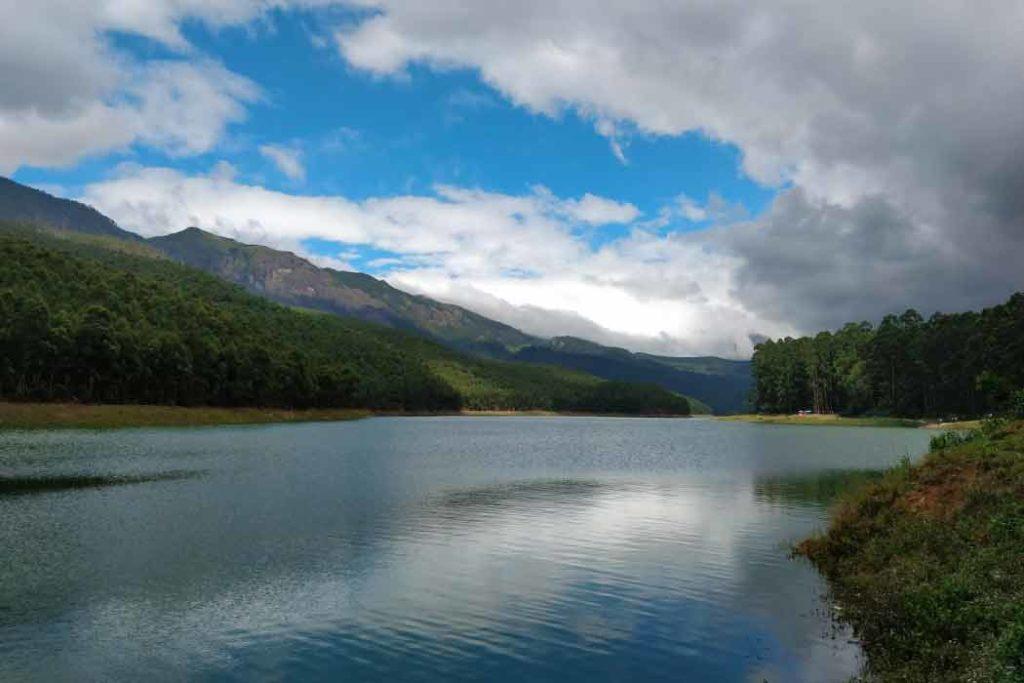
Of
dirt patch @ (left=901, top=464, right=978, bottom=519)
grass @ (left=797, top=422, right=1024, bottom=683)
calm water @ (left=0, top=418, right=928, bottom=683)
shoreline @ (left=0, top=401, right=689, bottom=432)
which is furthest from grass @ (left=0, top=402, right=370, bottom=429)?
dirt patch @ (left=901, top=464, right=978, bottom=519)

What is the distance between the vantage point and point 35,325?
404ft

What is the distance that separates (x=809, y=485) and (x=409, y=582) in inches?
1679

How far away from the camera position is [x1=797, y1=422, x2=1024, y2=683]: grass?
16703 mm

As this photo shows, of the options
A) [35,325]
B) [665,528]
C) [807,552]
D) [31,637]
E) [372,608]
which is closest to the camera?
[31,637]

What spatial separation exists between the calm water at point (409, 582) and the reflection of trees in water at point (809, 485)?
0.59 metres

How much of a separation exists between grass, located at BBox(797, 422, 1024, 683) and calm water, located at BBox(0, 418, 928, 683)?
52.5 inches

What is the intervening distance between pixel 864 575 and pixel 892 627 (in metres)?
5.42

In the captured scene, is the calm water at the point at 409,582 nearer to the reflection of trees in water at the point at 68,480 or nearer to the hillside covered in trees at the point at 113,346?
the reflection of trees in water at the point at 68,480

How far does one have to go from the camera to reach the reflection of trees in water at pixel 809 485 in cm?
5093

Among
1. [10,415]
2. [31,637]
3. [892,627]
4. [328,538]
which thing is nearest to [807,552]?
[892,627]

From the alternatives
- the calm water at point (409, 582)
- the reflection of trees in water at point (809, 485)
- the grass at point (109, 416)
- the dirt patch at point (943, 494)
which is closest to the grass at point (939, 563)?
the dirt patch at point (943, 494)

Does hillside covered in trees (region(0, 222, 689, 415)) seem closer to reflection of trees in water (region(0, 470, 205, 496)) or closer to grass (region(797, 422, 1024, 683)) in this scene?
→ reflection of trees in water (region(0, 470, 205, 496))

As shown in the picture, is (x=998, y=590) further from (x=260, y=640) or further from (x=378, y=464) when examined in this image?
(x=378, y=464)

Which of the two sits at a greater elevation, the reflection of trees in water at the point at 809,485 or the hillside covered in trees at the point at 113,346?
the hillside covered in trees at the point at 113,346
